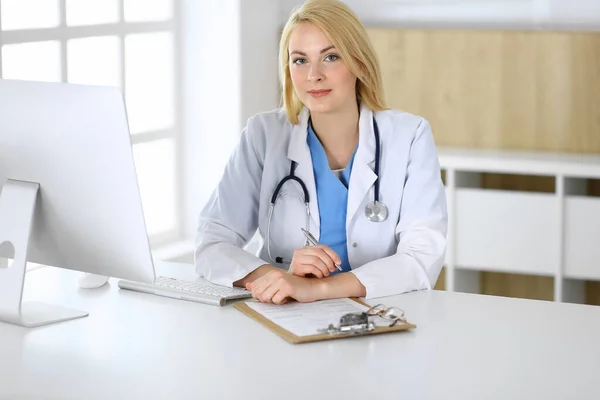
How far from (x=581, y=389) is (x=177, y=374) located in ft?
2.36

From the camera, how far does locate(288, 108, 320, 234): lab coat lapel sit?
8.53ft

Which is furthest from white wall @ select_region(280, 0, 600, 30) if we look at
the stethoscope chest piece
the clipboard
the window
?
the clipboard

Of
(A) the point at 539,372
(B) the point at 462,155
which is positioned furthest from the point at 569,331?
(B) the point at 462,155

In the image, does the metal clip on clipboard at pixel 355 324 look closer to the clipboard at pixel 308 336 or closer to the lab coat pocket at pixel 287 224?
the clipboard at pixel 308 336

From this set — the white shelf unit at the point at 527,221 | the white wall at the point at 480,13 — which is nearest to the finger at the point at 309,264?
the white shelf unit at the point at 527,221

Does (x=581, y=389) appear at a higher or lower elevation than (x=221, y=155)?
lower

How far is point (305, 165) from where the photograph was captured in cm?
262

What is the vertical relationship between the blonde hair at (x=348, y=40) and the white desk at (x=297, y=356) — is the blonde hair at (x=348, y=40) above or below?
above

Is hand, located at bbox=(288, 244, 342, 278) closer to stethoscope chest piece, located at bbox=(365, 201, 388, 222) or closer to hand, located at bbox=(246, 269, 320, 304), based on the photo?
hand, located at bbox=(246, 269, 320, 304)

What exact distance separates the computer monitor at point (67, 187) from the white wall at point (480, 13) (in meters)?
2.69

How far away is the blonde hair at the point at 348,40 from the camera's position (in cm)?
254

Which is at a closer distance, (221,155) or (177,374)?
(177,374)

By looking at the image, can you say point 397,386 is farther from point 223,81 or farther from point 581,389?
point 223,81

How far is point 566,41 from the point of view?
4.07 m
